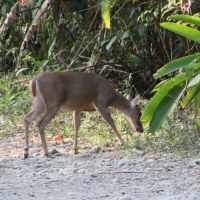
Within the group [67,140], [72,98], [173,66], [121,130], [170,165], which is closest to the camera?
[170,165]

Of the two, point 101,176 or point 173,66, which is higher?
point 173,66

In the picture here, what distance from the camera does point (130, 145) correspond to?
6.41m

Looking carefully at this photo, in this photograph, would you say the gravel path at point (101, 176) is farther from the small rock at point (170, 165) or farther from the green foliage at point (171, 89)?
the green foliage at point (171, 89)

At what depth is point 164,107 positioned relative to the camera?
520cm

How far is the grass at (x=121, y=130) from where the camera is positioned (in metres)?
5.81

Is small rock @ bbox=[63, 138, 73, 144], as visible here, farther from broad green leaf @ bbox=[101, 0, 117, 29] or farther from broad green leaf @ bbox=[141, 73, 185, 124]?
broad green leaf @ bbox=[101, 0, 117, 29]

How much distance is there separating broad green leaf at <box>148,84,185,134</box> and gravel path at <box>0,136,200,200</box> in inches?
18.2

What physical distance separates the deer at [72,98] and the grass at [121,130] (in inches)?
11.5

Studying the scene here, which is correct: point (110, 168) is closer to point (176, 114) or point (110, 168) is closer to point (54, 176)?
point (54, 176)

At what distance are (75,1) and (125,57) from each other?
1951mm

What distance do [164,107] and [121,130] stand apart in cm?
197

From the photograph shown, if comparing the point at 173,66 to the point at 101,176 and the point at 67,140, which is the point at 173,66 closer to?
the point at 101,176

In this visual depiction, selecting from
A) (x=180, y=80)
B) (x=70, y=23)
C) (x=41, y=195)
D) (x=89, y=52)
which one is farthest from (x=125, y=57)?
(x=41, y=195)

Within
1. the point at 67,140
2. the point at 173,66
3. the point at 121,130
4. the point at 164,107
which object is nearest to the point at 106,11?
the point at 173,66
